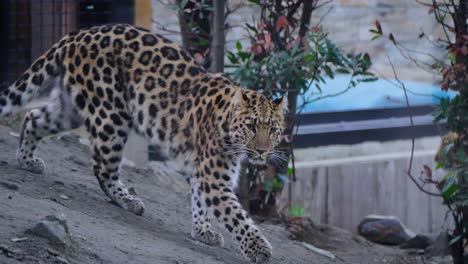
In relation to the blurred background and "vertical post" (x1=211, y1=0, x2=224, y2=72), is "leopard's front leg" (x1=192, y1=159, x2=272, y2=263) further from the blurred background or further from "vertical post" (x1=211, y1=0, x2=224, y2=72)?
the blurred background

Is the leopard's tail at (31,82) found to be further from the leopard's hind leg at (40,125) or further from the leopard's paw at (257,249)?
the leopard's paw at (257,249)

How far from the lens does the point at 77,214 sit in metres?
6.24

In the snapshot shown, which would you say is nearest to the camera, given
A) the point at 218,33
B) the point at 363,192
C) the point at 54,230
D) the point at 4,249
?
the point at 4,249

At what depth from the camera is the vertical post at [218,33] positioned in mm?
7430

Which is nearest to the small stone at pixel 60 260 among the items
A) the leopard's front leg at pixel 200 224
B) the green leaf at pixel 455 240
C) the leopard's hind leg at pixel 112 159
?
the leopard's front leg at pixel 200 224

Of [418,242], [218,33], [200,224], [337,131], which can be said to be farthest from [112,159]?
[337,131]

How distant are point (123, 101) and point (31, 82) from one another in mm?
702

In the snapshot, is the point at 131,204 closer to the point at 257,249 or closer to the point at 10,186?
the point at 10,186

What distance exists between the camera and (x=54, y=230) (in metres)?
5.15

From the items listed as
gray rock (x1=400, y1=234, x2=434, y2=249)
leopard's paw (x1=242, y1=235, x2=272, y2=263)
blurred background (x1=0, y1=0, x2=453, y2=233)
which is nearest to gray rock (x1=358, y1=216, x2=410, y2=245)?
gray rock (x1=400, y1=234, x2=434, y2=249)

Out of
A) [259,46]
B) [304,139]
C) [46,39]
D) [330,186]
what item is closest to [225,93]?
[259,46]

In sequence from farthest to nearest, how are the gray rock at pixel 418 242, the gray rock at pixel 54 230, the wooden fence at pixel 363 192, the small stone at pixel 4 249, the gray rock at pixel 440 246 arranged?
the wooden fence at pixel 363 192
the gray rock at pixel 418 242
the gray rock at pixel 440 246
the gray rock at pixel 54 230
the small stone at pixel 4 249

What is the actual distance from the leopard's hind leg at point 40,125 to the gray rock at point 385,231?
341 cm

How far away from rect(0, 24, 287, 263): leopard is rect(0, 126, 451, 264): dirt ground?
195 mm
